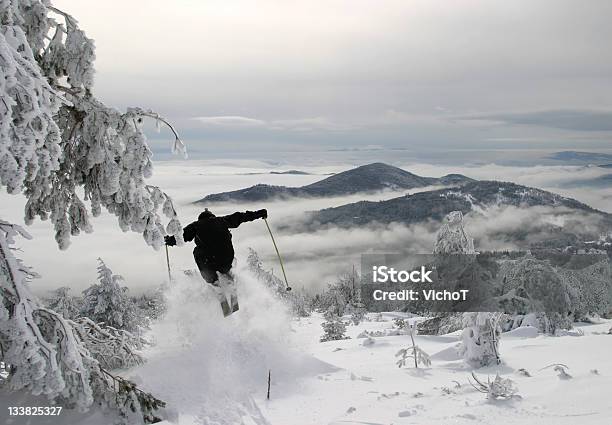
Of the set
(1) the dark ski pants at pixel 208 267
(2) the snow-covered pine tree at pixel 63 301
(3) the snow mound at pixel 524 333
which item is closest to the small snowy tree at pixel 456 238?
(3) the snow mound at pixel 524 333

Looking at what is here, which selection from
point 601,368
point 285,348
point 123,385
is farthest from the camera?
point 285,348

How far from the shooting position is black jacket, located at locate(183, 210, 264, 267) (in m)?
9.12

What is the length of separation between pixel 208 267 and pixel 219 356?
2.54 meters

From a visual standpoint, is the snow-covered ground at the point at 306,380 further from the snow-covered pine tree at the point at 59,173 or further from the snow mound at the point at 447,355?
the snow-covered pine tree at the point at 59,173

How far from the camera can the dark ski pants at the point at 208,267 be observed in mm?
9414

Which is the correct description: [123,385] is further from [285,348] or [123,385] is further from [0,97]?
[285,348]

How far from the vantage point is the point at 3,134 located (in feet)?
13.3

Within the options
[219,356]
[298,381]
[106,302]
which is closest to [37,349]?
[219,356]

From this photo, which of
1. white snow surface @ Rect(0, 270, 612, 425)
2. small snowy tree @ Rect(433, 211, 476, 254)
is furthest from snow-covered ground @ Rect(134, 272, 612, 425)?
small snowy tree @ Rect(433, 211, 476, 254)

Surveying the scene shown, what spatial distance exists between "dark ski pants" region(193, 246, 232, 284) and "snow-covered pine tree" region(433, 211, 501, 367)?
34.3 ft

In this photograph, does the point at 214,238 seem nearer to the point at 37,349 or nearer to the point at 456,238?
the point at 37,349

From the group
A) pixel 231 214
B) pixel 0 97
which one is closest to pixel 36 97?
pixel 0 97

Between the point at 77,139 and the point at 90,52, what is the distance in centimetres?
119

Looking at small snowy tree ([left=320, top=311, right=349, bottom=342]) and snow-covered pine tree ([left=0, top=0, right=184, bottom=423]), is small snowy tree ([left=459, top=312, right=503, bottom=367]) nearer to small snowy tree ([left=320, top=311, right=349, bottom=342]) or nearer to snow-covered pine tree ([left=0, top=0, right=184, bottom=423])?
snow-covered pine tree ([left=0, top=0, right=184, bottom=423])
